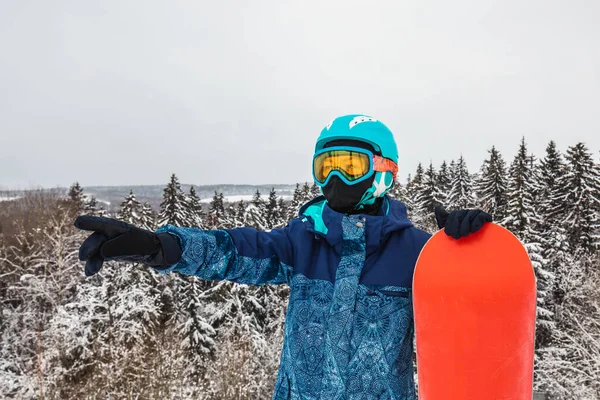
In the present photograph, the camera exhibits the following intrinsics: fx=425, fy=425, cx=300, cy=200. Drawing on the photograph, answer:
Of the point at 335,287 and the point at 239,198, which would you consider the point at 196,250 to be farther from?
the point at 239,198

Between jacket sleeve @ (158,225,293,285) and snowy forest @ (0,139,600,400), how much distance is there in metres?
10.5

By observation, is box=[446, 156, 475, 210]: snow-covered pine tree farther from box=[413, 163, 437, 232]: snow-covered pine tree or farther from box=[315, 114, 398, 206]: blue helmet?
box=[315, 114, 398, 206]: blue helmet

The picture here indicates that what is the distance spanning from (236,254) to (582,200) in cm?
2789

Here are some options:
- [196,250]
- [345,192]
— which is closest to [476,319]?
[345,192]

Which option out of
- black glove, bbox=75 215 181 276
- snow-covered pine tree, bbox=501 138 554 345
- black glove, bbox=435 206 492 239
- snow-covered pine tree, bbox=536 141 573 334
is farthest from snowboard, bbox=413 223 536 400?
snow-covered pine tree, bbox=536 141 573 334

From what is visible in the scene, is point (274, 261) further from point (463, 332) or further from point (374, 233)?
point (463, 332)

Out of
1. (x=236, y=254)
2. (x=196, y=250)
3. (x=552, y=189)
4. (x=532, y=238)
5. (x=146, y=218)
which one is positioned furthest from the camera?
(x=552, y=189)

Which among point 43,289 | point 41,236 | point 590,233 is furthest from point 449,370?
point 590,233

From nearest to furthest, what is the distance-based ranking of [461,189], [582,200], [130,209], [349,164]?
[349,164], [130,209], [582,200], [461,189]

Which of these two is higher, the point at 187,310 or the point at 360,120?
the point at 360,120

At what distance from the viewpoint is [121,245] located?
5.12 ft

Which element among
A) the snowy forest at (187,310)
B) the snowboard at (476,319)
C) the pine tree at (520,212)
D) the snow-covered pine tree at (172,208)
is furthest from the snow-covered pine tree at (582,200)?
the snowboard at (476,319)

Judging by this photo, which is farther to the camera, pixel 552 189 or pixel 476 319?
pixel 552 189

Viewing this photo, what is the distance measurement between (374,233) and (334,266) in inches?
8.8
